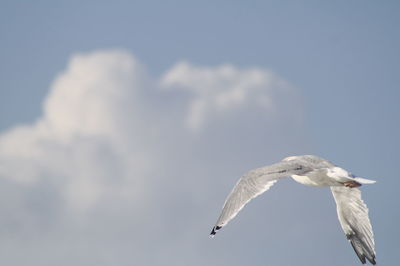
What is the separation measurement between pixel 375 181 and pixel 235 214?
14.9 ft

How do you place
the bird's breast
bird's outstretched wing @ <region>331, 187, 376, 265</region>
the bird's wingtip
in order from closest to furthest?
the bird's wingtip, the bird's breast, bird's outstretched wing @ <region>331, 187, 376, 265</region>

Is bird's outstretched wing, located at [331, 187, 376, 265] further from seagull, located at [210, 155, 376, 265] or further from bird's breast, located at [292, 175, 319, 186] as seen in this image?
bird's breast, located at [292, 175, 319, 186]

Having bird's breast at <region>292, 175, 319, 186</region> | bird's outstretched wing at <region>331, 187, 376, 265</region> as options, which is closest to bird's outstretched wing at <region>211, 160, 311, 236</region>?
bird's breast at <region>292, 175, 319, 186</region>

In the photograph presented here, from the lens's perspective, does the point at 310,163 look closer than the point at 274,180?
→ No

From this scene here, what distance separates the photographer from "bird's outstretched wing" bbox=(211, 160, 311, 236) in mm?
16344

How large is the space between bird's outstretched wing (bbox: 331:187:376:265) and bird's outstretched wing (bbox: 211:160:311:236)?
3.82 metres

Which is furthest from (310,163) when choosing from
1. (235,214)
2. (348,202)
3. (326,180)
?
(235,214)

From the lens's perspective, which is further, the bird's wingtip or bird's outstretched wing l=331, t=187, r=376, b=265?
bird's outstretched wing l=331, t=187, r=376, b=265

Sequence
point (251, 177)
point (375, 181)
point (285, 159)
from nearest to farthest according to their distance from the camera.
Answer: point (251, 177) < point (375, 181) < point (285, 159)

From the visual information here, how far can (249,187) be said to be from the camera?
54.7 ft

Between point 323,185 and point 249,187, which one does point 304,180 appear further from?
point 249,187

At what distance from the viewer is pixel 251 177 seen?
55.9 feet

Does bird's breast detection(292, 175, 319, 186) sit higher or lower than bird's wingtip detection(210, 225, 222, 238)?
higher

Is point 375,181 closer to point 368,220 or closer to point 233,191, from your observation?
point 368,220
